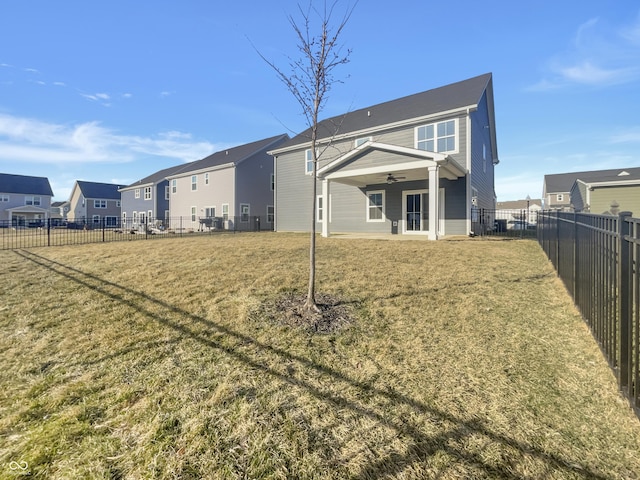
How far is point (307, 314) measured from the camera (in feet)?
13.7

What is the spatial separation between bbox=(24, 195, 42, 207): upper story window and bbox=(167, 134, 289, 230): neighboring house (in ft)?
110

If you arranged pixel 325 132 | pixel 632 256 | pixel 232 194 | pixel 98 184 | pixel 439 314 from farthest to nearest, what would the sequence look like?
pixel 98 184 < pixel 232 194 < pixel 325 132 < pixel 439 314 < pixel 632 256

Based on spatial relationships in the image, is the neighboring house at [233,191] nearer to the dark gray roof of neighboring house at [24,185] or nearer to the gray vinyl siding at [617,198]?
the gray vinyl siding at [617,198]

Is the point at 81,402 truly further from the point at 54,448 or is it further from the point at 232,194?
the point at 232,194

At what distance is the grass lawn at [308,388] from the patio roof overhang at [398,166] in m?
7.01

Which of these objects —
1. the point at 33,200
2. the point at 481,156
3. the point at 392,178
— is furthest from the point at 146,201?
the point at 481,156

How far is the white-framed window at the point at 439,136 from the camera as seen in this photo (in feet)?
45.4

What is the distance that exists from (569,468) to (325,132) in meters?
19.2

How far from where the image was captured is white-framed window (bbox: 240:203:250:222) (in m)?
26.0

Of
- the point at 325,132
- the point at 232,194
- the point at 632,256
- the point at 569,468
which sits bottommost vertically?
the point at 569,468

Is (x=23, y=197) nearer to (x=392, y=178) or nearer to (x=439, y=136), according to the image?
(x=392, y=178)

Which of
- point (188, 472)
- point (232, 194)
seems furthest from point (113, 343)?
point (232, 194)

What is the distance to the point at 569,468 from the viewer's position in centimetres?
189

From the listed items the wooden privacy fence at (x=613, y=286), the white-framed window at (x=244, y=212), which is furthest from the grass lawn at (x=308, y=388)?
the white-framed window at (x=244, y=212)
